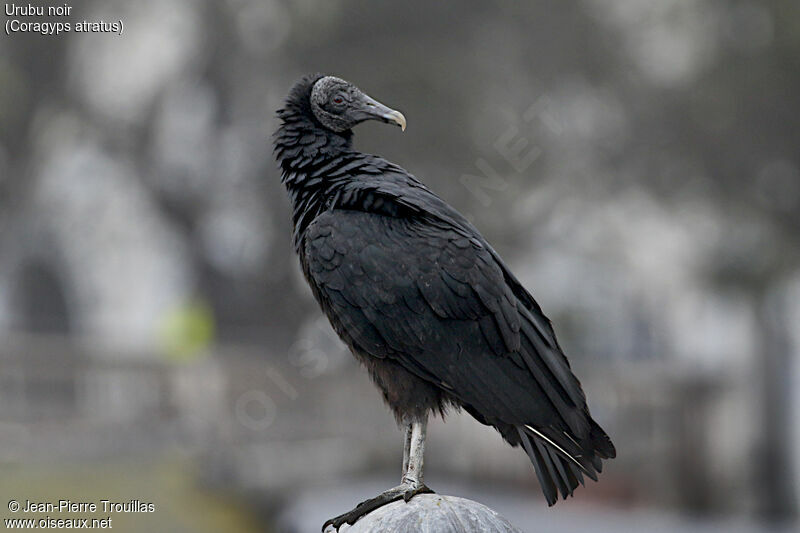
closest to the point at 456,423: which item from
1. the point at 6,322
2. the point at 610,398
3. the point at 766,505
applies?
the point at 610,398

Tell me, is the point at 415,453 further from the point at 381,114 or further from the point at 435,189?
the point at 435,189

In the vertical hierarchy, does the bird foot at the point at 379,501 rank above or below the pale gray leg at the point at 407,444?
below

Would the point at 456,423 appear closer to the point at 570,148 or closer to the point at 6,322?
the point at 570,148

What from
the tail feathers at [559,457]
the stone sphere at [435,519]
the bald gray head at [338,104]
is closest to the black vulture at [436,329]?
the tail feathers at [559,457]

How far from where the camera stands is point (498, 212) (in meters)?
13.2

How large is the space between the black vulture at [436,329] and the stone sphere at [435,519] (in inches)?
5.4

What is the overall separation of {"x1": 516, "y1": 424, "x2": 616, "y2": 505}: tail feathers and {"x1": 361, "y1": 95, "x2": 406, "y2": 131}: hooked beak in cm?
118

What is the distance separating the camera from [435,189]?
12938 millimetres

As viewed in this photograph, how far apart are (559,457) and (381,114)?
1.38 metres

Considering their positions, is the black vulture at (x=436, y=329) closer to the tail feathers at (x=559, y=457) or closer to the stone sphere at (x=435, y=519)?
the tail feathers at (x=559, y=457)

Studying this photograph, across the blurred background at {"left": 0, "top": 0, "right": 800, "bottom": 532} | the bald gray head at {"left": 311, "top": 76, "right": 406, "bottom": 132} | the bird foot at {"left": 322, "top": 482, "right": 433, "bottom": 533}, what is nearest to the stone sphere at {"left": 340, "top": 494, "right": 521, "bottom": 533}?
the bird foot at {"left": 322, "top": 482, "right": 433, "bottom": 533}

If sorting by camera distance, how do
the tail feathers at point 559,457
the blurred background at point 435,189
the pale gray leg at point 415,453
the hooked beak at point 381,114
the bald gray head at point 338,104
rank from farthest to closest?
the blurred background at point 435,189 < the bald gray head at point 338,104 < the hooked beak at point 381,114 < the pale gray leg at point 415,453 < the tail feathers at point 559,457

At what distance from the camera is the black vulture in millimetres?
3348

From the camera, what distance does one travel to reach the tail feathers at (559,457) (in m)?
3.32
